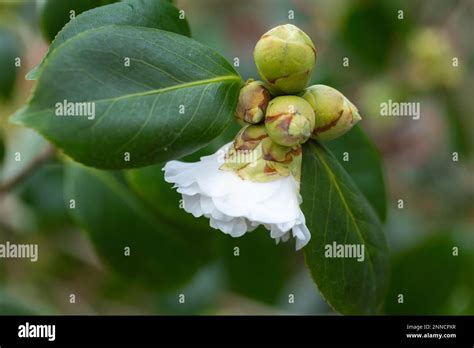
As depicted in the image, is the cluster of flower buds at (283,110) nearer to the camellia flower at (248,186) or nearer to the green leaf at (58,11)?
the camellia flower at (248,186)

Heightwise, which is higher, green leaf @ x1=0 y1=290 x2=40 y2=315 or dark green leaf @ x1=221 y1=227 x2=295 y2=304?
dark green leaf @ x1=221 y1=227 x2=295 y2=304

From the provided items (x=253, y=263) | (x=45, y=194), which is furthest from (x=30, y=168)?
(x=253, y=263)

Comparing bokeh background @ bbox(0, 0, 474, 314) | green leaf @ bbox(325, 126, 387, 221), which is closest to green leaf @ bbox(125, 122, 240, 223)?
green leaf @ bbox(325, 126, 387, 221)

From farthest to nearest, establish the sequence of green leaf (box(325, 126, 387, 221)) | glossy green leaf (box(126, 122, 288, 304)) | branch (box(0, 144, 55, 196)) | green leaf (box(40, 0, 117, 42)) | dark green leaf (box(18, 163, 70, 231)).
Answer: dark green leaf (box(18, 163, 70, 231))
glossy green leaf (box(126, 122, 288, 304))
branch (box(0, 144, 55, 196))
green leaf (box(325, 126, 387, 221))
green leaf (box(40, 0, 117, 42))

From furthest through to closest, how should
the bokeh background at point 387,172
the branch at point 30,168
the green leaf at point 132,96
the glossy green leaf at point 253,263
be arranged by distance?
the glossy green leaf at point 253,263
the bokeh background at point 387,172
the branch at point 30,168
the green leaf at point 132,96

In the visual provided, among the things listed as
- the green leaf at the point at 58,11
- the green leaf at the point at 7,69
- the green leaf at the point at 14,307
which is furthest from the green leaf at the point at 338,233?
the green leaf at the point at 7,69

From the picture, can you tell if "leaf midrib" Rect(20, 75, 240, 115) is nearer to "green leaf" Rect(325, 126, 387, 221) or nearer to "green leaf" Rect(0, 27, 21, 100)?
"green leaf" Rect(325, 126, 387, 221)

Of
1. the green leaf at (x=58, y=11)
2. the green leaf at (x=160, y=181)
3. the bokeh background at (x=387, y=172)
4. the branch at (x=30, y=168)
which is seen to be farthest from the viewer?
the bokeh background at (x=387, y=172)
